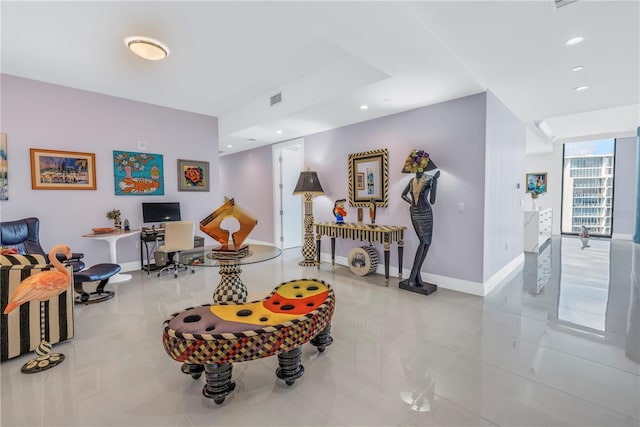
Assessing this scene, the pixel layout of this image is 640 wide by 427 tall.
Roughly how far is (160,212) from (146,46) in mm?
2814

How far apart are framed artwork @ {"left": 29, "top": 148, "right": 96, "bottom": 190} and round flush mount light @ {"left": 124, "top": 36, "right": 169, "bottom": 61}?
2238 mm

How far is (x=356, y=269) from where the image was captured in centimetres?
448

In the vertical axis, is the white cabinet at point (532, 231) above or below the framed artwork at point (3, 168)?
below

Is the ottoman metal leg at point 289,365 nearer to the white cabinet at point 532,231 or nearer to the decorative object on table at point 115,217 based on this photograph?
the decorative object on table at point 115,217

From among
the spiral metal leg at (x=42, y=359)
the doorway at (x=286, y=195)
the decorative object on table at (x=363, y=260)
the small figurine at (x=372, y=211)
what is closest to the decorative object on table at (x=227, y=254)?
the spiral metal leg at (x=42, y=359)

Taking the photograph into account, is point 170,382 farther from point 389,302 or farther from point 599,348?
point 599,348

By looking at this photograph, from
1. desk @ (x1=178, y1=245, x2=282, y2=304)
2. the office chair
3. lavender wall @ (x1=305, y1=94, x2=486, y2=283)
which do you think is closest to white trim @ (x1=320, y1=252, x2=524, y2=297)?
lavender wall @ (x1=305, y1=94, x2=486, y2=283)

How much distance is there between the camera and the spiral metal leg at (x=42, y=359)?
2066mm

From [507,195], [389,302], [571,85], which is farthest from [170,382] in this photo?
[571,85]

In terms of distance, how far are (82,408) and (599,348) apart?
374cm

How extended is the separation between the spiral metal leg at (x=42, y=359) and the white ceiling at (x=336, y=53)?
2628 mm

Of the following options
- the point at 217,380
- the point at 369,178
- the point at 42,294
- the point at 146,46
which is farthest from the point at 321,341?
the point at 146,46

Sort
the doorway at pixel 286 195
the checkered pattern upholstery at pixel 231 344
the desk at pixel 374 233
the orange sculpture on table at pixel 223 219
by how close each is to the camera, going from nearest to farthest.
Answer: the checkered pattern upholstery at pixel 231 344 → the orange sculpture on table at pixel 223 219 → the desk at pixel 374 233 → the doorway at pixel 286 195

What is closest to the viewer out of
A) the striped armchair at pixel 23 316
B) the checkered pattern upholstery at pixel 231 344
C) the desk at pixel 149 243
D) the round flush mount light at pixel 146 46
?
the checkered pattern upholstery at pixel 231 344
